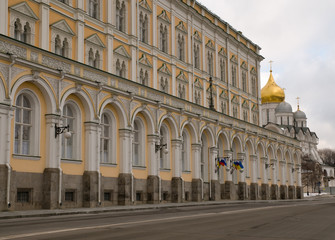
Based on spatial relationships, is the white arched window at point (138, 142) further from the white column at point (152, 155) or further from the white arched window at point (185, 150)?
the white arched window at point (185, 150)

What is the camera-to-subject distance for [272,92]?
126875mm

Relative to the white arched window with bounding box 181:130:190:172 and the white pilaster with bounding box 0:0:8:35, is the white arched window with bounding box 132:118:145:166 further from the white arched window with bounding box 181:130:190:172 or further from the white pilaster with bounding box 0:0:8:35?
the white pilaster with bounding box 0:0:8:35

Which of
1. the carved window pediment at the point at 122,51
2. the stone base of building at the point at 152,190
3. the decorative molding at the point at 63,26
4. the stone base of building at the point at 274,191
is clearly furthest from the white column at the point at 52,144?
the stone base of building at the point at 274,191

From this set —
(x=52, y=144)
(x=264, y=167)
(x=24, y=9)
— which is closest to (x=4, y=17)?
(x=24, y=9)

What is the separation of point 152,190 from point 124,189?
349 centimetres

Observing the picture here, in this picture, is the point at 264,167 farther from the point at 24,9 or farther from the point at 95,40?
the point at 24,9

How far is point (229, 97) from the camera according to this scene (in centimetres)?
6012

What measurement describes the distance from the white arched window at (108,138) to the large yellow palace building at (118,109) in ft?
0.22

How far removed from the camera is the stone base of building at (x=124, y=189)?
103ft

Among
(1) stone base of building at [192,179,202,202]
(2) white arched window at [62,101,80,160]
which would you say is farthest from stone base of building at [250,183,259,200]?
(2) white arched window at [62,101,80,160]

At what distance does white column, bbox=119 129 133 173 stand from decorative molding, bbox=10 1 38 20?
9265mm

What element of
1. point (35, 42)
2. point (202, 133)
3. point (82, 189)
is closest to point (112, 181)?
point (82, 189)

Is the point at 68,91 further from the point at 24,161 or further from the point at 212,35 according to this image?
the point at 212,35

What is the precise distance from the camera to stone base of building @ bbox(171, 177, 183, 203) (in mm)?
38094
